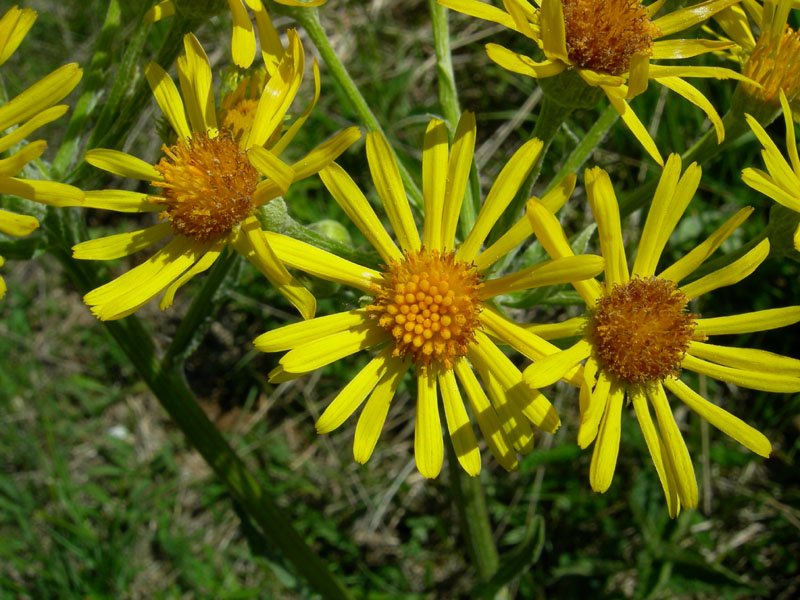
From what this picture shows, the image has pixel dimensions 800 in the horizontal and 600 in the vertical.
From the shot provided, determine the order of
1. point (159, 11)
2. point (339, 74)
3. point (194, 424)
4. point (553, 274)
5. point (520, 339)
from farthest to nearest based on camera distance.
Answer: point (194, 424) < point (339, 74) < point (159, 11) < point (520, 339) < point (553, 274)

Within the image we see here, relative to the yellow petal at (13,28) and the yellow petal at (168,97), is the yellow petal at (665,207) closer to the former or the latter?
the yellow petal at (168,97)

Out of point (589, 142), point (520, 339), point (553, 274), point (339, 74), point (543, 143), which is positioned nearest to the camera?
point (553, 274)

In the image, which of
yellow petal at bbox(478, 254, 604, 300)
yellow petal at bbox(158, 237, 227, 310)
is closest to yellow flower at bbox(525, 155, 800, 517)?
yellow petal at bbox(478, 254, 604, 300)

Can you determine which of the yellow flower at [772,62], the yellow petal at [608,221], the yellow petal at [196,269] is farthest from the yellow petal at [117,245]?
the yellow flower at [772,62]

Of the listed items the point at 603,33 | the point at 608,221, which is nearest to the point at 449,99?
the point at 603,33

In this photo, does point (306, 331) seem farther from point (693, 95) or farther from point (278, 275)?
point (693, 95)

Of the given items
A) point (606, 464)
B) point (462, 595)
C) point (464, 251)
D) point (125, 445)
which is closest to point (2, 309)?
point (125, 445)

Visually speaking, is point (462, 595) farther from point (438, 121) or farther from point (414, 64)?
point (414, 64)

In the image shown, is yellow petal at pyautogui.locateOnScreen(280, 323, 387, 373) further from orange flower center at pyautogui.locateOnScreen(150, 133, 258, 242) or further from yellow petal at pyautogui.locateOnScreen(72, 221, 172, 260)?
yellow petal at pyautogui.locateOnScreen(72, 221, 172, 260)
